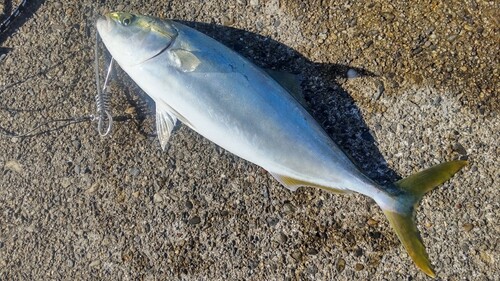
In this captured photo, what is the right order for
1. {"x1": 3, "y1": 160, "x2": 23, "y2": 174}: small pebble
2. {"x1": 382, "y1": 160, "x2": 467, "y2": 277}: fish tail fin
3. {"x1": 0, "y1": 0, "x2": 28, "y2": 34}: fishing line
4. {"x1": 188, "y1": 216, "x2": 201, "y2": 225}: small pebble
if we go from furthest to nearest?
{"x1": 0, "y1": 0, "x2": 28, "y2": 34}: fishing line → {"x1": 3, "y1": 160, "x2": 23, "y2": 174}: small pebble → {"x1": 188, "y1": 216, "x2": 201, "y2": 225}: small pebble → {"x1": 382, "y1": 160, "x2": 467, "y2": 277}: fish tail fin

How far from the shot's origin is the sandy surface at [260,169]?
98.3 inches

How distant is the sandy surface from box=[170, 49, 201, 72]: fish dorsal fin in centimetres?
43

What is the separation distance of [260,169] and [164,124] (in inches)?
23.7

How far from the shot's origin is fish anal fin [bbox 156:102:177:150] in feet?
8.59

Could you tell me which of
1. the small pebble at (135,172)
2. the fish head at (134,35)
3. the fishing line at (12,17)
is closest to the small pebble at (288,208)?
the small pebble at (135,172)

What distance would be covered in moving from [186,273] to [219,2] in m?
1.63

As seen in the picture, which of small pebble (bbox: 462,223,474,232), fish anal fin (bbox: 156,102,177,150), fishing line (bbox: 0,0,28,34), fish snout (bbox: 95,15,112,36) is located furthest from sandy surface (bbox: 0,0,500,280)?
fish snout (bbox: 95,15,112,36)

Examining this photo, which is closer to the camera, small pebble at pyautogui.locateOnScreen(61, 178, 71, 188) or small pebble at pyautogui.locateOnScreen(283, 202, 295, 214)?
small pebble at pyautogui.locateOnScreen(283, 202, 295, 214)

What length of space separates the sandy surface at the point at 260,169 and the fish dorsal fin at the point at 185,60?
1.42 ft

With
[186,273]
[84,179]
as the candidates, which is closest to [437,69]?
[186,273]

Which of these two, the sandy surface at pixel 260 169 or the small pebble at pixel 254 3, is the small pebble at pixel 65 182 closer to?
the sandy surface at pixel 260 169

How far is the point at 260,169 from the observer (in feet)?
8.75

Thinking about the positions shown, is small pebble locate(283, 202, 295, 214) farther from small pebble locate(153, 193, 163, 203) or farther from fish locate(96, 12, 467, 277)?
small pebble locate(153, 193, 163, 203)

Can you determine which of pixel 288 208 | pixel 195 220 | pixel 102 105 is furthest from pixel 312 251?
pixel 102 105
